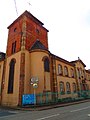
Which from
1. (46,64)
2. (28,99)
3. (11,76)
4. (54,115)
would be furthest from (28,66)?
(54,115)

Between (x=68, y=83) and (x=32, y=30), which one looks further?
(x=68, y=83)

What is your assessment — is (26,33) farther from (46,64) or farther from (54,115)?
(54,115)

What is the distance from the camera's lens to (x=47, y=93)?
62.3 ft

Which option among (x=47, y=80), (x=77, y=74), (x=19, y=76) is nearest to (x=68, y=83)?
(x=77, y=74)

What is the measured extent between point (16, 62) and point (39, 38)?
25.7ft

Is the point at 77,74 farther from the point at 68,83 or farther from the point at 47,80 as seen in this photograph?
the point at 47,80

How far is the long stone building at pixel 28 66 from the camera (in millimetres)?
19250

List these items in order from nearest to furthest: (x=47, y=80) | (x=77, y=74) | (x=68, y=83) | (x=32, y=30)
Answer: (x=47, y=80)
(x=32, y=30)
(x=68, y=83)
(x=77, y=74)

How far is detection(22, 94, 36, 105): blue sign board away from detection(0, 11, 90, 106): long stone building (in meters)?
0.66

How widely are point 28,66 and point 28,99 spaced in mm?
5576

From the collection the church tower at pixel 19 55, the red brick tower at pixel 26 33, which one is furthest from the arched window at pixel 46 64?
the red brick tower at pixel 26 33

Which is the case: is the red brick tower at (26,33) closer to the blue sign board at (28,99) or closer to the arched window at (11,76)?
the arched window at (11,76)

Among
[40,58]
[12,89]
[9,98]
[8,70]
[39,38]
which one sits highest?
[39,38]

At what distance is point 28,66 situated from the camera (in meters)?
20.6
